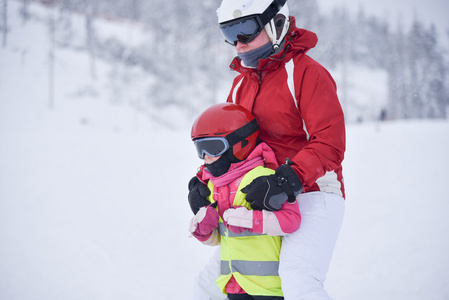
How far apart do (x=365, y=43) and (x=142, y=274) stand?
55.1 metres

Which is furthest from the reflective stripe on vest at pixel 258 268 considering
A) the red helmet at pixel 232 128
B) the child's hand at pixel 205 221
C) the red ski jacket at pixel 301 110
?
the red helmet at pixel 232 128

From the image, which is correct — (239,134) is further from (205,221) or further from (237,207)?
(205,221)

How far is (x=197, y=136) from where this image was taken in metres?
2.23

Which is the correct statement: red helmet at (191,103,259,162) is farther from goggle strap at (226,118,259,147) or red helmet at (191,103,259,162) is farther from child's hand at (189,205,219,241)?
child's hand at (189,205,219,241)

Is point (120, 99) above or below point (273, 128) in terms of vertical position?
above

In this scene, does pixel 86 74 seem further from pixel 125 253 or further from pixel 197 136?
pixel 197 136

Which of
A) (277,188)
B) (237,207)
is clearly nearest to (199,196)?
(237,207)

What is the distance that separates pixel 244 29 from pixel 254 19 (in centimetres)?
9

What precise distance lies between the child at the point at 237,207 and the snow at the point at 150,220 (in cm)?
253

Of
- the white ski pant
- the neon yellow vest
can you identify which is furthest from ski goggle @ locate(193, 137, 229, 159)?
the white ski pant

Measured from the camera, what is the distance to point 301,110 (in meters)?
2.08

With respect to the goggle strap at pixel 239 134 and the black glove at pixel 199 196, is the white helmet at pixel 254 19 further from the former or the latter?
the black glove at pixel 199 196

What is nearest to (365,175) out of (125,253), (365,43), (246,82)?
(125,253)

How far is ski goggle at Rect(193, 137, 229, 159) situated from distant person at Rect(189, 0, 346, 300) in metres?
0.30
